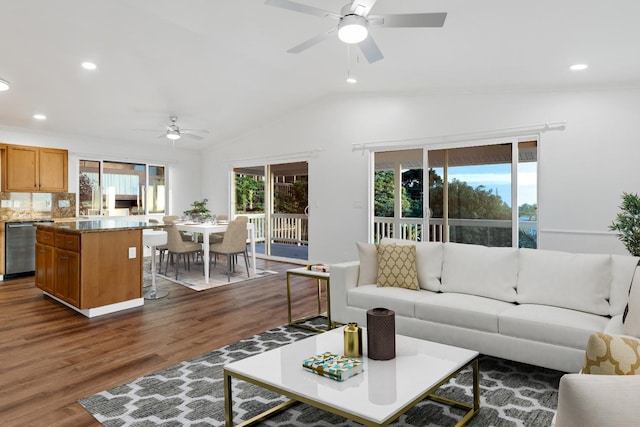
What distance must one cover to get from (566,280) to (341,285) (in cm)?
176

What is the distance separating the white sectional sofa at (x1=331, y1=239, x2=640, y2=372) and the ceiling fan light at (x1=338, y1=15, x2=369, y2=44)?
6.01 feet

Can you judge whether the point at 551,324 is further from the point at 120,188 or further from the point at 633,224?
the point at 120,188

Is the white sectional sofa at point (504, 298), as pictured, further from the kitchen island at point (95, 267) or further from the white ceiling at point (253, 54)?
the kitchen island at point (95, 267)

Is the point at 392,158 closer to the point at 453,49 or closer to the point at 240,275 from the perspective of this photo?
the point at 453,49

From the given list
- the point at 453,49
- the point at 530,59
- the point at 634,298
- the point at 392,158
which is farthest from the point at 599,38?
the point at 392,158

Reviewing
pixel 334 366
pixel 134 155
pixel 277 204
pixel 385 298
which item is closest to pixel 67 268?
pixel 385 298

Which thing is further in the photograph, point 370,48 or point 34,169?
point 34,169

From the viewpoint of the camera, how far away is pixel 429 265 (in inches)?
144

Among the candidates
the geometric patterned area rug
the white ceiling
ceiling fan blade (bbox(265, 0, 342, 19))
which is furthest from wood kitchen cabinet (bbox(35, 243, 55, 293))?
ceiling fan blade (bbox(265, 0, 342, 19))

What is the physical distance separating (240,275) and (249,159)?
290cm

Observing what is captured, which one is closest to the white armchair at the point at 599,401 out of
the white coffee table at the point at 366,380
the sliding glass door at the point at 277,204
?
the white coffee table at the point at 366,380

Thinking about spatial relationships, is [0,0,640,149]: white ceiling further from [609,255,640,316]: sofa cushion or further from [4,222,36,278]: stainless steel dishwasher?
[609,255,640,316]: sofa cushion

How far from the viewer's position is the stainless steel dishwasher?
20.3 ft

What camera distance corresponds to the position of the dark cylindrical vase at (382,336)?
84.5 inches
